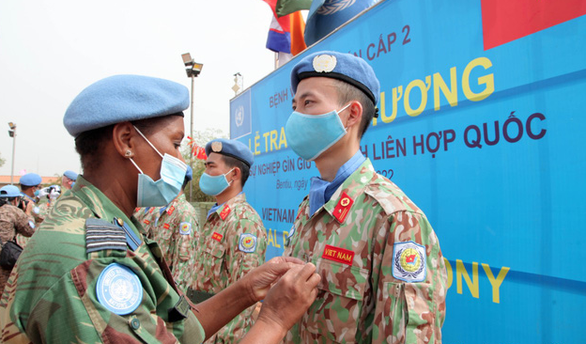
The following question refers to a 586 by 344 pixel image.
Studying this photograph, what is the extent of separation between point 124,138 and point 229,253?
1.97 meters

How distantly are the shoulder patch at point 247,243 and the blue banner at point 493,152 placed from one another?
1.23m

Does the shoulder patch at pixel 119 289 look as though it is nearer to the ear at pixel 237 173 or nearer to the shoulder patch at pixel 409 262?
the shoulder patch at pixel 409 262

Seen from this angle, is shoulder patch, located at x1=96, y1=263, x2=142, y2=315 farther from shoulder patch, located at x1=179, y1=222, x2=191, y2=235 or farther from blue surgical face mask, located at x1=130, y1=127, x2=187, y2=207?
shoulder patch, located at x1=179, y1=222, x2=191, y2=235

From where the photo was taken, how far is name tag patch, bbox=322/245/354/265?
1.51m

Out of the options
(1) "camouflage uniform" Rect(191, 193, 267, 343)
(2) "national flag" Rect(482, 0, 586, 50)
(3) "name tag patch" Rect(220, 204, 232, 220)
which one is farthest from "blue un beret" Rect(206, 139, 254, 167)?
(2) "national flag" Rect(482, 0, 586, 50)

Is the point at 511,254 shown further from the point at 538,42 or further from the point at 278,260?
the point at 278,260

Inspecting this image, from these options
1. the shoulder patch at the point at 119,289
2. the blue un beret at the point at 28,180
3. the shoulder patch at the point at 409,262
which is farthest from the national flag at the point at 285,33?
the blue un beret at the point at 28,180

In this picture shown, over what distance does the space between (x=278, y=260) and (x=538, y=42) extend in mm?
1590

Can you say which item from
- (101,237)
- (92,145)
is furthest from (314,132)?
(101,237)

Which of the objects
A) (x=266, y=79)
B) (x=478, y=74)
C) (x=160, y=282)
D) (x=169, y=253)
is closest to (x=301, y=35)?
(x=266, y=79)

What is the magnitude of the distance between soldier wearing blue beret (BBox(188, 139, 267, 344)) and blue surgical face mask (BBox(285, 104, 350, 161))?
1394 mm

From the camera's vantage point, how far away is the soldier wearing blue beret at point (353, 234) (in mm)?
1299

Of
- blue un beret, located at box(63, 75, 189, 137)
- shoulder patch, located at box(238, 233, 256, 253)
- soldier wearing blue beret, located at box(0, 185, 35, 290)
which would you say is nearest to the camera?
blue un beret, located at box(63, 75, 189, 137)

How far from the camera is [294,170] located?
12.8 ft
